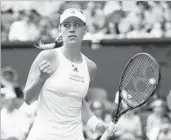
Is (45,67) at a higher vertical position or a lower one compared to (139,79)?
higher

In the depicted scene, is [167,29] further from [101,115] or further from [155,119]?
[101,115]

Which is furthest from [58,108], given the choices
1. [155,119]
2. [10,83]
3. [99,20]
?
[99,20]

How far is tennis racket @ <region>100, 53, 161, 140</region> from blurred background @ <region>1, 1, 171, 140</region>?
103 inches

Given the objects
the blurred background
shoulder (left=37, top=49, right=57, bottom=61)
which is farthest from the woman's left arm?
the blurred background

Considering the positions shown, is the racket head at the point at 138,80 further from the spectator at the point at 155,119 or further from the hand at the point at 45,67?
the spectator at the point at 155,119

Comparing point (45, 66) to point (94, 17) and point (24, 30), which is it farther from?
point (94, 17)

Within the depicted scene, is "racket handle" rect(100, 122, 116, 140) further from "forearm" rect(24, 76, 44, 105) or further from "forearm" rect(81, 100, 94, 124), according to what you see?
"forearm" rect(24, 76, 44, 105)

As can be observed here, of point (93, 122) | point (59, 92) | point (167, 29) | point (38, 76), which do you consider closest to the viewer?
point (38, 76)

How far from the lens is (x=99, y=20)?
23.0ft

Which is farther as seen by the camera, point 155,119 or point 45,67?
point 155,119

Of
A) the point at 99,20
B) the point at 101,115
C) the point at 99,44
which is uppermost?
the point at 99,20

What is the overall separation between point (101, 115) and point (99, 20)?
1.34 metres

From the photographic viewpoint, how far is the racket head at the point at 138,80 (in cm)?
365

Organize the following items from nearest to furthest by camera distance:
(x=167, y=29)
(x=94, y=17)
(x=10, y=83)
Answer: (x=167, y=29), (x=10, y=83), (x=94, y=17)
